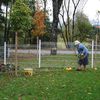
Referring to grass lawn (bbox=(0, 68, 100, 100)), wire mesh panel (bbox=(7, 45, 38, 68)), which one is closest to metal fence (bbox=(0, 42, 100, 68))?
wire mesh panel (bbox=(7, 45, 38, 68))

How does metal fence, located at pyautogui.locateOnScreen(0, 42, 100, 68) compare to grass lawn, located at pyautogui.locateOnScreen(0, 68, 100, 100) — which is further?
metal fence, located at pyautogui.locateOnScreen(0, 42, 100, 68)

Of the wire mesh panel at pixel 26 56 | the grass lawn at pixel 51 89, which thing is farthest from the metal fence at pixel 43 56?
the grass lawn at pixel 51 89

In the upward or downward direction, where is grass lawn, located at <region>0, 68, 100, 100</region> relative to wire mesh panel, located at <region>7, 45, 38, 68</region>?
downward

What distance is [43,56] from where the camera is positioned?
2669cm

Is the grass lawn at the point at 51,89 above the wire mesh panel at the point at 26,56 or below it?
below

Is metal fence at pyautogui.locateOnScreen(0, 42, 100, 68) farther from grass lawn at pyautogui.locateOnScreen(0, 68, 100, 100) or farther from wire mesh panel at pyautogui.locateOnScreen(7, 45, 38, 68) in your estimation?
grass lawn at pyautogui.locateOnScreen(0, 68, 100, 100)

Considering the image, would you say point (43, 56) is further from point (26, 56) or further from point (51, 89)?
point (51, 89)

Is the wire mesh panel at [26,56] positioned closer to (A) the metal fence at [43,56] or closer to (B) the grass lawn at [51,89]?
(A) the metal fence at [43,56]

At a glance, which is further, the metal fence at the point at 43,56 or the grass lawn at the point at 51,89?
the metal fence at the point at 43,56

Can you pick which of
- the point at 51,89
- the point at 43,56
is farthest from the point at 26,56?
the point at 51,89

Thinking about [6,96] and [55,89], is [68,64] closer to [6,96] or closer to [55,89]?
[55,89]

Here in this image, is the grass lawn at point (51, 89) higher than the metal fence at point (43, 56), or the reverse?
the metal fence at point (43, 56)

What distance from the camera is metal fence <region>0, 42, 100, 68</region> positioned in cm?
2598

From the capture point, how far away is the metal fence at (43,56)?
26.0 metres
